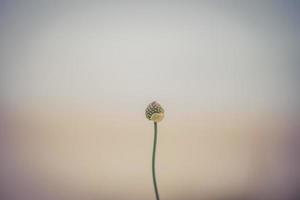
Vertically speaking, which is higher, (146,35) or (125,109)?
(146,35)

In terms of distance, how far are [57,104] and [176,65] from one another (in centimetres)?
40

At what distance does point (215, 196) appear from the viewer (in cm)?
108

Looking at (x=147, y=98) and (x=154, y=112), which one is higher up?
(x=147, y=98)

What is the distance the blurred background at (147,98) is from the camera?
1.03m

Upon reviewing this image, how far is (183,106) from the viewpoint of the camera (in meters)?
1.07

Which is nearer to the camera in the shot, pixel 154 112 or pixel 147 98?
pixel 154 112

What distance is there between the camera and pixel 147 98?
105cm

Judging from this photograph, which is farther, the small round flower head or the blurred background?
the blurred background

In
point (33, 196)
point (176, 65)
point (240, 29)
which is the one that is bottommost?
point (33, 196)

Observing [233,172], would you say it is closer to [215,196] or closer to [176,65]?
[215,196]

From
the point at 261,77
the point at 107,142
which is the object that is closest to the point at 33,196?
the point at 107,142

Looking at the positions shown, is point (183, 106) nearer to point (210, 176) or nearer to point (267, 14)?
point (210, 176)

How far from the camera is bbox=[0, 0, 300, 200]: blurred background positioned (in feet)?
3.36

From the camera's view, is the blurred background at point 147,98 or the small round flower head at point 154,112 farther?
the blurred background at point 147,98
